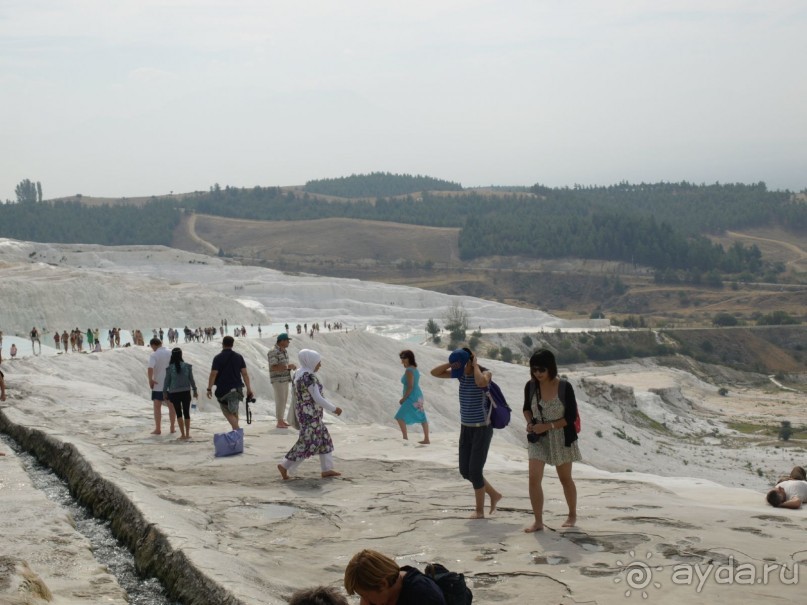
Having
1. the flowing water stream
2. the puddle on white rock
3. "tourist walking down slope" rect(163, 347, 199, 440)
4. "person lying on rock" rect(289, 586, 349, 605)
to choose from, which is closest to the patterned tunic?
the puddle on white rock

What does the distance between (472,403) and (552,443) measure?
98 centimetres

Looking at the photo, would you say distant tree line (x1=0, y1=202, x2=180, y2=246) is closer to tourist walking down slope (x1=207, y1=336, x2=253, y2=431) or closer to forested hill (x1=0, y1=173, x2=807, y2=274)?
forested hill (x1=0, y1=173, x2=807, y2=274)

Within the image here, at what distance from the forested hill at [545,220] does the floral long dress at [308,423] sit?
109894 millimetres

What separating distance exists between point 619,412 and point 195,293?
29.1 meters

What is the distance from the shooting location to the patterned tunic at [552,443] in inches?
319

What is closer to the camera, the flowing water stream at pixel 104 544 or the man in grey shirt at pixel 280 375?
the flowing water stream at pixel 104 544

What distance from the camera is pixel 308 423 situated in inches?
412

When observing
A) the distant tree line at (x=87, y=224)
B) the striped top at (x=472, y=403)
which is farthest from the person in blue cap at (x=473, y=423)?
the distant tree line at (x=87, y=224)

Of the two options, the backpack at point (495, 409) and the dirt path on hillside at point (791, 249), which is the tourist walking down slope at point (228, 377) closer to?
the backpack at point (495, 409)

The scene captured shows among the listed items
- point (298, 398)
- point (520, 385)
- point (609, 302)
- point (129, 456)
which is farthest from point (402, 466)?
point (609, 302)

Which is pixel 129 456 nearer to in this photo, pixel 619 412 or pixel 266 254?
pixel 619 412

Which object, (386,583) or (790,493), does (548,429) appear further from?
(386,583)

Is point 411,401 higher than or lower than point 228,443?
higher

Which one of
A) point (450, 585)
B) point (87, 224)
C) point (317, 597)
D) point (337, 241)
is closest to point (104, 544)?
point (450, 585)
